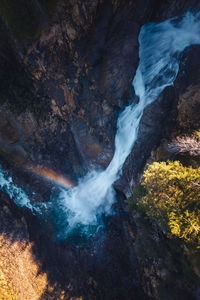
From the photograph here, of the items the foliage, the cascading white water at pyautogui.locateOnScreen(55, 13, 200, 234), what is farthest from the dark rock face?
the foliage

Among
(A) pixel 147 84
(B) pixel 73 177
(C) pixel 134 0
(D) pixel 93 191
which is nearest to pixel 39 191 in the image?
(B) pixel 73 177

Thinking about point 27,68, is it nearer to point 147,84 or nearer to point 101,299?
point 147,84

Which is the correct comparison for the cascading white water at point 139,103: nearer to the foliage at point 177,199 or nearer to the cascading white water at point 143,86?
the cascading white water at point 143,86

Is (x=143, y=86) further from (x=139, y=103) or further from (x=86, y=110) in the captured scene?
(x=86, y=110)

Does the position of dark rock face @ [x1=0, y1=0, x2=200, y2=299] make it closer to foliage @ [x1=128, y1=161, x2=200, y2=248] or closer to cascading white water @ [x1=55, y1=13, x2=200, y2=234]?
cascading white water @ [x1=55, y1=13, x2=200, y2=234]


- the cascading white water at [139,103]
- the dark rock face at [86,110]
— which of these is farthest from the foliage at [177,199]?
the cascading white water at [139,103]

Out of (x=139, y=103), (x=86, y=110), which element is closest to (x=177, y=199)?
(x=139, y=103)
